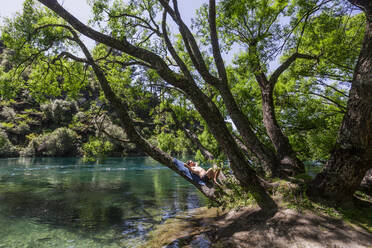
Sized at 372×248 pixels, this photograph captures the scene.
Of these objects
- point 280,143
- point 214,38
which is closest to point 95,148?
point 214,38

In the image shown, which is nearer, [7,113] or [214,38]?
[214,38]

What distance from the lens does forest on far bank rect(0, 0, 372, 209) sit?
484 cm

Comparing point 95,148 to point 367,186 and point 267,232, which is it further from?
point 367,186

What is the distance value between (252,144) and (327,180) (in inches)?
93.9

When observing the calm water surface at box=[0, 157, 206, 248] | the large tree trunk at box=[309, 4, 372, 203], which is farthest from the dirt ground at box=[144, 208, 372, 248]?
the calm water surface at box=[0, 157, 206, 248]

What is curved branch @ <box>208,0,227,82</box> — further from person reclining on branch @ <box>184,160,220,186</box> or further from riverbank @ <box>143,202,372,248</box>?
riverbank @ <box>143,202,372,248</box>

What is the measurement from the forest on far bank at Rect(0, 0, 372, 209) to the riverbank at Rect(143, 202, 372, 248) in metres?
0.64

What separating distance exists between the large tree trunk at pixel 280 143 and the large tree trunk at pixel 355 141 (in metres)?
1.95

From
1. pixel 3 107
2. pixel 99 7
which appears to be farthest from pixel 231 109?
pixel 3 107

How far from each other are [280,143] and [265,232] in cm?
375

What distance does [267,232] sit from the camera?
15.4 ft

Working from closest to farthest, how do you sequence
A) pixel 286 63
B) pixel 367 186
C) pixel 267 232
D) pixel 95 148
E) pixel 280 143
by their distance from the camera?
pixel 267 232, pixel 367 186, pixel 280 143, pixel 286 63, pixel 95 148

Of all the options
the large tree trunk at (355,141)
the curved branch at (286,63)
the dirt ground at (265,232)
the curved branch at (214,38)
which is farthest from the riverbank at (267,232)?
the curved branch at (286,63)

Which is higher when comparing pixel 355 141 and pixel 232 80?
pixel 232 80
